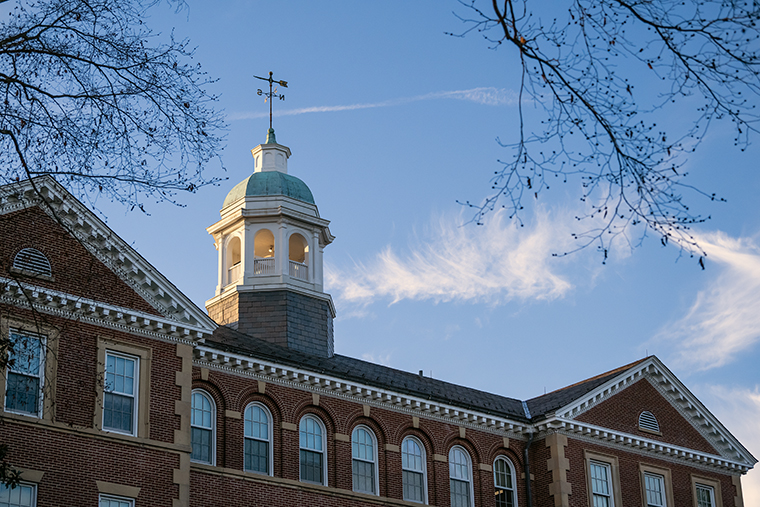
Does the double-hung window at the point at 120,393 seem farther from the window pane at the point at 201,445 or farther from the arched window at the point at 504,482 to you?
the arched window at the point at 504,482

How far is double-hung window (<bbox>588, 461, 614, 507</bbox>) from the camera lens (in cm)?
3406

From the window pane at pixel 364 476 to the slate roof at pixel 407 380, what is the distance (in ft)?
7.15

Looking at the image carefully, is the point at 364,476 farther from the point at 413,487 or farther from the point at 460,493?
the point at 460,493

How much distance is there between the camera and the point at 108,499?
24.5m

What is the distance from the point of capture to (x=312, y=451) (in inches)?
1176

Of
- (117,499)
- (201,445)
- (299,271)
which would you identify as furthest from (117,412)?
(299,271)

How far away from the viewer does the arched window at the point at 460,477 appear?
3241 cm

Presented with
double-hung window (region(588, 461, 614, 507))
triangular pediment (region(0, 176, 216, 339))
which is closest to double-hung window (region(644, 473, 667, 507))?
double-hung window (region(588, 461, 614, 507))

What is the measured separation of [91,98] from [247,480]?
14657mm

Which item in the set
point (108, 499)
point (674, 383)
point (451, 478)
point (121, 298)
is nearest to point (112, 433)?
point (108, 499)

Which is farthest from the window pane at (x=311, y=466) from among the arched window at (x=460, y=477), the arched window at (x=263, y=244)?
the arched window at (x=263, y=244)

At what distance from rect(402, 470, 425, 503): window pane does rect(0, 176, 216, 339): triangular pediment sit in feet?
25.2

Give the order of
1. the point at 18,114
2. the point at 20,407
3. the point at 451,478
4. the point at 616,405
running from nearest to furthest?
1. the point at 18,114
2. the point at 20,407
3. the point at 451,478
4. the point at 616,405

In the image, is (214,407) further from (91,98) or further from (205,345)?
(91,98)
